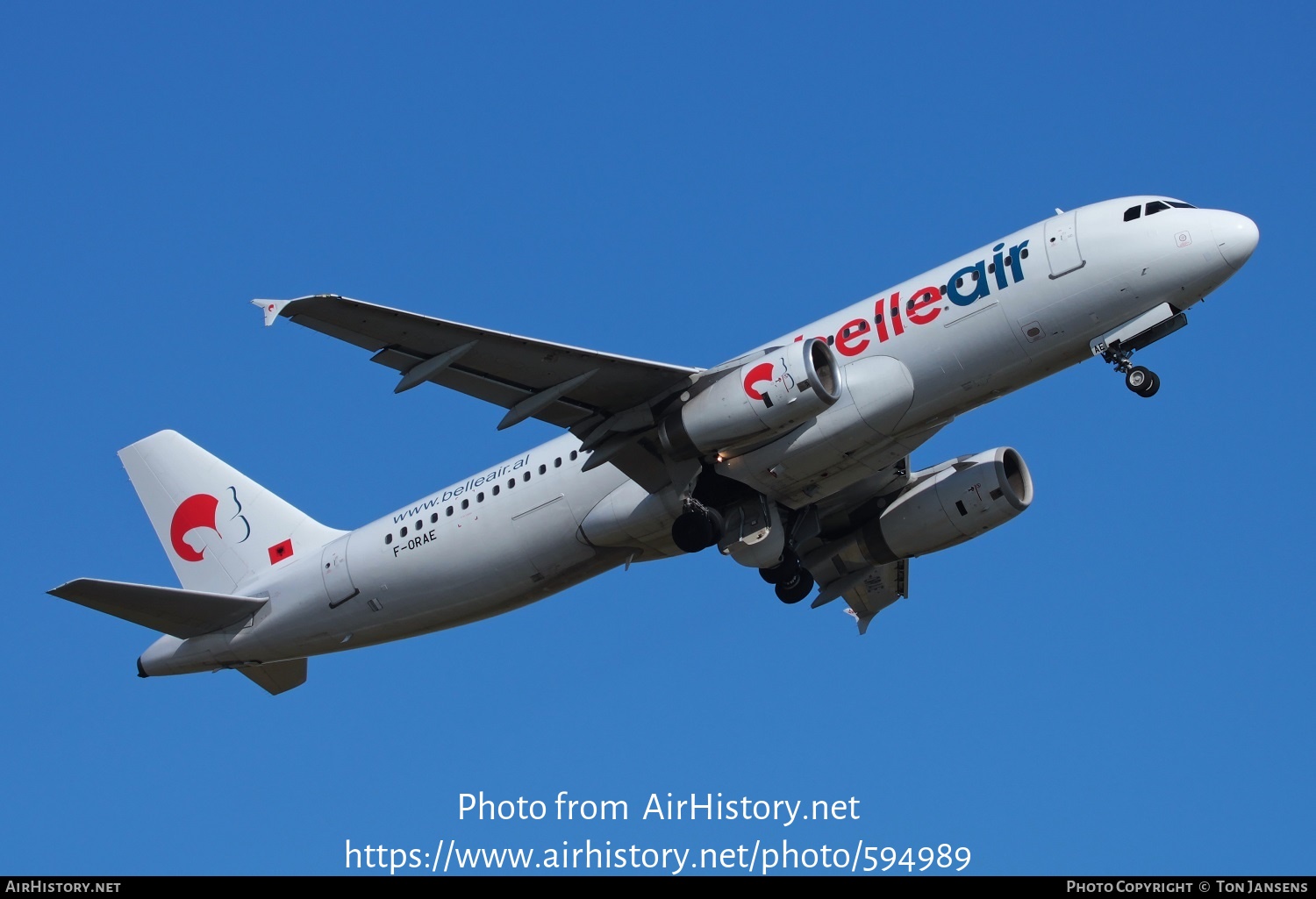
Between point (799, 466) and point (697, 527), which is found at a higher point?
point (799, 466)

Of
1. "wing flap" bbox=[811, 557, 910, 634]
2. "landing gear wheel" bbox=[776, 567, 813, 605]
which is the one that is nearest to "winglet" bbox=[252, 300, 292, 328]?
"landing gear wheel" bbox=[776, 567, 813, 605]

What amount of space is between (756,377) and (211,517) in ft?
48.7

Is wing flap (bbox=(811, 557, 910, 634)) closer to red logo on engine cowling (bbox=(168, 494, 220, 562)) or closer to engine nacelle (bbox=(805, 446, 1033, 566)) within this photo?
engine nacelle (bbox=(805, 446, 1033, 566))

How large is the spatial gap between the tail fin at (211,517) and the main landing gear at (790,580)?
9693mm

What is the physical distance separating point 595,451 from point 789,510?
4878mm

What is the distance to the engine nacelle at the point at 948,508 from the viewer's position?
3462 cm

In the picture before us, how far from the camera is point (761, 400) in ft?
96.5

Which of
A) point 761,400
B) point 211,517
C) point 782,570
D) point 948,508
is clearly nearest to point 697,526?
point 761,400

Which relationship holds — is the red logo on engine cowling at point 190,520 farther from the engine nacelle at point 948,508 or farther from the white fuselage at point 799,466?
the engine nacelle at point 948,508

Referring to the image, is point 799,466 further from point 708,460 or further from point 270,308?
point 270,308

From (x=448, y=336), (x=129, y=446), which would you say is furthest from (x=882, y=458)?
(x=129, y=446)

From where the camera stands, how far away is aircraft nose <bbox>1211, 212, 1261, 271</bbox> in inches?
1133

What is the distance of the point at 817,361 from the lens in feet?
97.2

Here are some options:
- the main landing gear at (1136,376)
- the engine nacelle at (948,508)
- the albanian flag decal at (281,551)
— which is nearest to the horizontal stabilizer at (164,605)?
the albanian flag decal at (281,551)
